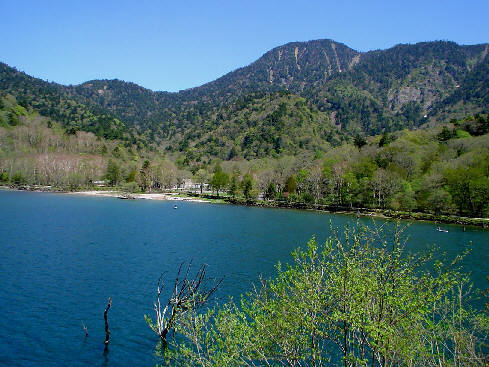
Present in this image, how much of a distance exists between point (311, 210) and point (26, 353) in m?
96.8

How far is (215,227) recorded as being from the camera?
7144 cm

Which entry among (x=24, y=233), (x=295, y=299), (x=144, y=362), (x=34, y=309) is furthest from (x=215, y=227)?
(x=295, y=299)

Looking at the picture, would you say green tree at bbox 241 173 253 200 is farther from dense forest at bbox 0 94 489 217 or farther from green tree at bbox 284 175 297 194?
green tree at bbox 284 175 297 194

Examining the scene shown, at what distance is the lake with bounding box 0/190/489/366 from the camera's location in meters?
21.7

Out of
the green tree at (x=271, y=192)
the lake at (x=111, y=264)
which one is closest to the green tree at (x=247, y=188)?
the green tree at (x=271, y=192)

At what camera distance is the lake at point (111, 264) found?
21.7 meters

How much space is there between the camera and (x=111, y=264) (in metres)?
39.4

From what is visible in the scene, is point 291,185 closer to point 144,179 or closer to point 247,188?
point 247,188

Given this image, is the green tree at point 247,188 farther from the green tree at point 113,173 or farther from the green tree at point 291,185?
the green tree at point 113,173

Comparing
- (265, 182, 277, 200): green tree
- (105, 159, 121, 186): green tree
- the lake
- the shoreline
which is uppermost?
(105, 159, 121, 186): green tree

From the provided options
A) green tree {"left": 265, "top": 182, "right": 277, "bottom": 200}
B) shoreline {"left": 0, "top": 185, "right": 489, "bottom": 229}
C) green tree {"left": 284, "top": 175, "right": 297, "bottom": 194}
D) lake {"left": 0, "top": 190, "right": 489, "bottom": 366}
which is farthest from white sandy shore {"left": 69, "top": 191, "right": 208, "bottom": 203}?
lake {"left": 0, "top": 190, "right": 489, "bottom": 366}

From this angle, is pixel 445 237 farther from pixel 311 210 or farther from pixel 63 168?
pixel 63 168

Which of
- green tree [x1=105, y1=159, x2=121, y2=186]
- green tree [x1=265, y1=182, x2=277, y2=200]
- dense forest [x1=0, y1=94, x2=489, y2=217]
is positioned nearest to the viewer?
dense forest [x1=0, y1=94, x2=489, y2=217]

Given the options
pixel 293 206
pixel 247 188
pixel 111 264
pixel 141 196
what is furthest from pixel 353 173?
pixel 111 264
